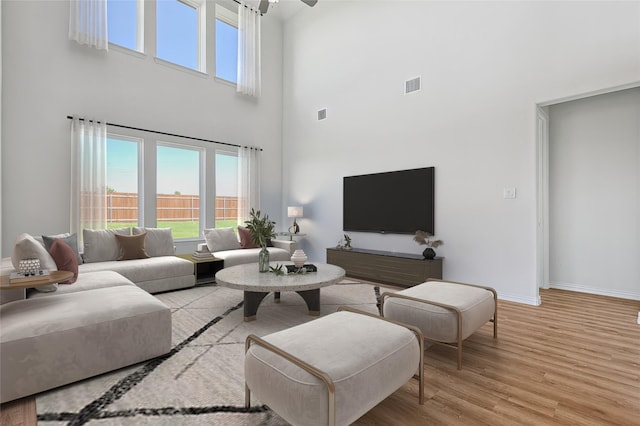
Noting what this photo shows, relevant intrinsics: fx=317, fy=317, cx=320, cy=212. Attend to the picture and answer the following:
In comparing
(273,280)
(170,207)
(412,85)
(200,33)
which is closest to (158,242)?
(170,207)

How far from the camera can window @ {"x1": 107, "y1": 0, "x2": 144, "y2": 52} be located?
487 cm

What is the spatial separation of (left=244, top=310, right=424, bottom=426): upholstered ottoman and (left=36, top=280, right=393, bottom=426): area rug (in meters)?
Result: 0.19

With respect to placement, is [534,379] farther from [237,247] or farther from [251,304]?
[237,247]

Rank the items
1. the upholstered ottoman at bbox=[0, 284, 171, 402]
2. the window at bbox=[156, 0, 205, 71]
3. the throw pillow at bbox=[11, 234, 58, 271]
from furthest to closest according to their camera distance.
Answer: the window at bbox=[156, 0, 205, 71] → the throw pillow at bbox=[11, 234, 58, 271] → the upholstered ottoman at bbox=[0, 284, 171, 402]

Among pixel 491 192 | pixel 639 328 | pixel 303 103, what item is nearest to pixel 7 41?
pixel 303 103

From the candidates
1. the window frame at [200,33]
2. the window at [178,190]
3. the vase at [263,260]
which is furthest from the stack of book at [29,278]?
the window frame at [200,33]

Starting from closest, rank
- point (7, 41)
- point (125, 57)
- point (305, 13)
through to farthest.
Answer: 1. point (7, 41)
2. point (125, 57)
3. point (305, 13)

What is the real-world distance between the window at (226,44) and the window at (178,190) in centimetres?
169

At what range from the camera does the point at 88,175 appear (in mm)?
4492

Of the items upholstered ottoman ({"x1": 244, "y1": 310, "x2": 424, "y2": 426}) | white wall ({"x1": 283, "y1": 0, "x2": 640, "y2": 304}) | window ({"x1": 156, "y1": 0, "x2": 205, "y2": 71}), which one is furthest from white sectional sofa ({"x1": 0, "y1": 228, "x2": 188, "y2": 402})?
window ({"x1": 156, "y1": 0, "x2": 205, "y2": 71})

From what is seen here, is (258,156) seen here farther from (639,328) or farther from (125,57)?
(639,328)

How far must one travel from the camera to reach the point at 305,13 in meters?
6.49

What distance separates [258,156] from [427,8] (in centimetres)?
385

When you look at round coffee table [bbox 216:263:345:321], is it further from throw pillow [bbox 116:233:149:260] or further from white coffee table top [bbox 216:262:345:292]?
throw pillow [bbox 116:233:149:260]
